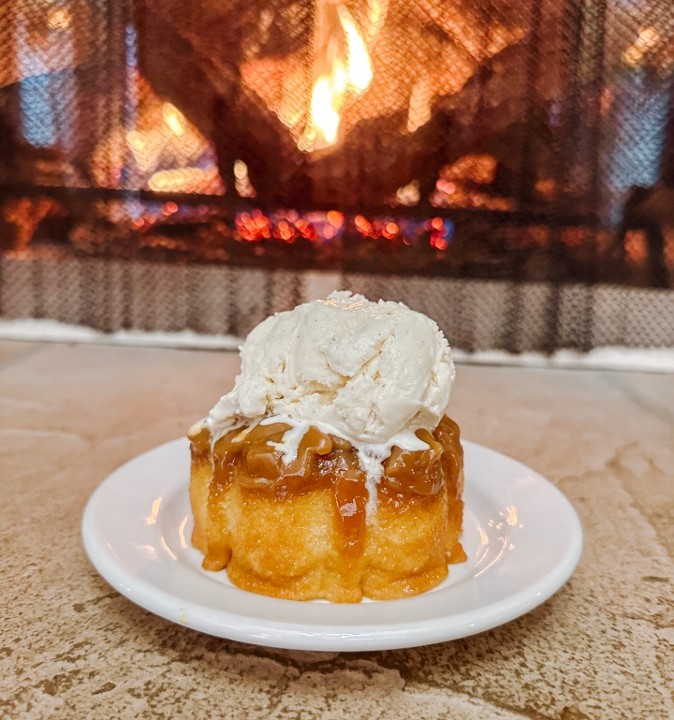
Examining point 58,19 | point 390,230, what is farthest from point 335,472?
point 58,19

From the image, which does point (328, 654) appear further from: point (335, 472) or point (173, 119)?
point (173, 119)

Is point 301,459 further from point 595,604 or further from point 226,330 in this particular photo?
point 226,330

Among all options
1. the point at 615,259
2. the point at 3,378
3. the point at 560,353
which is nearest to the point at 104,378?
the point at 3,378

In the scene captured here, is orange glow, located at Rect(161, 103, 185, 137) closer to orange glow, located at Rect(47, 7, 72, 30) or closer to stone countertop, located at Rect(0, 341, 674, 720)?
orange glow, located at Rect(47, 7, 72, 30)

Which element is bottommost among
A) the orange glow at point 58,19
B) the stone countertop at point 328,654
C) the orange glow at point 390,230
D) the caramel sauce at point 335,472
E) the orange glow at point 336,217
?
the stone countertop at point 328,654

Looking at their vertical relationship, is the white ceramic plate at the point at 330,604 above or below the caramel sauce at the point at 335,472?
below

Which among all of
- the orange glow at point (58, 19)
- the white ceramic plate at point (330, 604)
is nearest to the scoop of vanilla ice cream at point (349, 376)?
the white ceramic plate at point (330, 604)

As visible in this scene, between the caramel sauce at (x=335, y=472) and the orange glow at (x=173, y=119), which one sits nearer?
the caramel sauce at (x=335, y=472)

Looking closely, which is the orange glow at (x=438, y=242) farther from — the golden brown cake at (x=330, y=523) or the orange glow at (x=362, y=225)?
the golden brown cake at (x=330, y=523)
